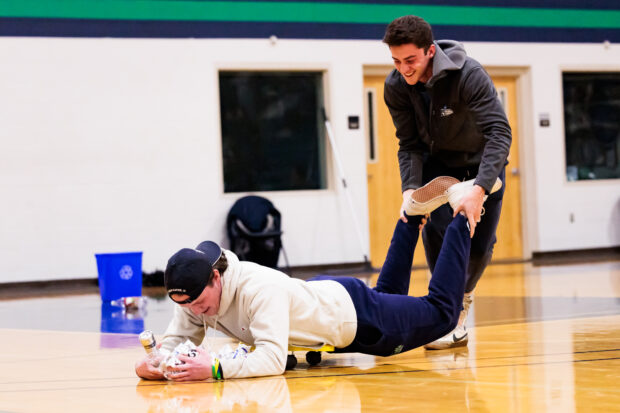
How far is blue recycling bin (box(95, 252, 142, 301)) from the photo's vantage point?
6445 mm

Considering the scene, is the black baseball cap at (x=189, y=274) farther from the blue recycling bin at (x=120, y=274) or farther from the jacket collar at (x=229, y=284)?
the blue recycling bin at (x=120, y=274)

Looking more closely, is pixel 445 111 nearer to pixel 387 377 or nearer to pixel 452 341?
pixel 452 341

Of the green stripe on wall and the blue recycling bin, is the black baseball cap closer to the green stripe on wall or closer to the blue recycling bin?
the blue recycling bin

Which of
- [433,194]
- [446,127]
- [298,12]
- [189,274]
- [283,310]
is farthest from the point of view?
[298,12]

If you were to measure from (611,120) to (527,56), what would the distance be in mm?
1382

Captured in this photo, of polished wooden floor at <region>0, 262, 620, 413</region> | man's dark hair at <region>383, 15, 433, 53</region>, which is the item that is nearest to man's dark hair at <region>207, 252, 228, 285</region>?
polished wooden floor at <region>0, 262, 620, 413</region>

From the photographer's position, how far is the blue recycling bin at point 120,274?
6.45 meters

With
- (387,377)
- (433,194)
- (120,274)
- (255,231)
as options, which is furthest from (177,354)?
(255,231)

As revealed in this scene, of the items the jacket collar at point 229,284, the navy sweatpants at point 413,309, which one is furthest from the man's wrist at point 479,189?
the jacket collar at point 229,284

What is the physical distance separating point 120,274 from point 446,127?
378 centimetres

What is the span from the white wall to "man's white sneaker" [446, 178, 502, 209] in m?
5.67

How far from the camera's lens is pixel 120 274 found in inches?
254

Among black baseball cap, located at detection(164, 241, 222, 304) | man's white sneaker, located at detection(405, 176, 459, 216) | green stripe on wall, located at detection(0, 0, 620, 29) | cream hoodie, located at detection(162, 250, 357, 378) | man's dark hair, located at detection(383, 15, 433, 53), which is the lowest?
cream hoodie, located at detection(162, 250, 357, 378)

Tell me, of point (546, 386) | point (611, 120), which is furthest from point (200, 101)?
Result: point (546, 386)
